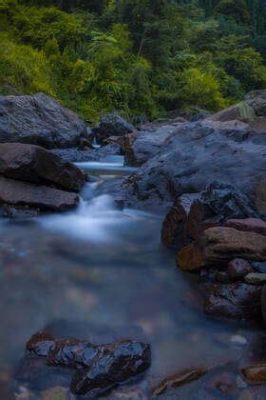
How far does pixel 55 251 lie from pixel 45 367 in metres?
2.10

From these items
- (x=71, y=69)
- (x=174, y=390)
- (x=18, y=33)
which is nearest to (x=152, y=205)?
(x=174, y=390)

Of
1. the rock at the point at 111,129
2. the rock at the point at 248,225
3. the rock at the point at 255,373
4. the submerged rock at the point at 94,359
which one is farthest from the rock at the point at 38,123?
the rock at the point at 255,373

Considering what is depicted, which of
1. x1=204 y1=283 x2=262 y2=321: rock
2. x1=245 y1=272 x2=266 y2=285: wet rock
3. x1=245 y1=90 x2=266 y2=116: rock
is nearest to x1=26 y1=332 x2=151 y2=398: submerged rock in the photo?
x1=204 y1=283 x2=262 y2=321: rock

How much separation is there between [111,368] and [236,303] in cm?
122

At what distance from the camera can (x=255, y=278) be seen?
3.54m

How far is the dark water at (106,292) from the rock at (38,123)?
14.7 feet

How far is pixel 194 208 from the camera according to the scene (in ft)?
15.5

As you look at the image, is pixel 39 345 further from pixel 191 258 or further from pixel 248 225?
pixel 248 225

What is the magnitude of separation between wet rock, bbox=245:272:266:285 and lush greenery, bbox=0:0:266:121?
11.5m

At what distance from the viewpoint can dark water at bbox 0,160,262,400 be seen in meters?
3.04

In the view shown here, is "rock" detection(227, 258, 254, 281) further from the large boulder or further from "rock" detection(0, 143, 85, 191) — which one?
"rock" detection(0, 143, 85, 191)

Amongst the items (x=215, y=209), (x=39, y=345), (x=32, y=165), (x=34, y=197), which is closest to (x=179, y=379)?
(x=39, y=345)

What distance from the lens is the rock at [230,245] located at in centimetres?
384

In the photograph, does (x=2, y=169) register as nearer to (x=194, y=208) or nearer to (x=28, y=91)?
(x=194, y=208)
